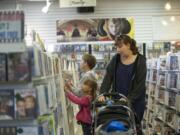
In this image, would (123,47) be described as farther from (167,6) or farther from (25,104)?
(167,6)

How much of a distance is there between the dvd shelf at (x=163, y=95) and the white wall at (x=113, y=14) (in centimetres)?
340

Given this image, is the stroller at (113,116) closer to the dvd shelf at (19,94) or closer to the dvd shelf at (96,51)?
the dvd shelf at (19,94)

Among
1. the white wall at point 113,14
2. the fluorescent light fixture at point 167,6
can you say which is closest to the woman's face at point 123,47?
the white wall at point 113,14

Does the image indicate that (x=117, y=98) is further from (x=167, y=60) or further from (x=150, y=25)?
(x=150, y=25)

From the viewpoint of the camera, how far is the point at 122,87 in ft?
16.0

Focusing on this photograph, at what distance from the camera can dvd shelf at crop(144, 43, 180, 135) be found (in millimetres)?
7816

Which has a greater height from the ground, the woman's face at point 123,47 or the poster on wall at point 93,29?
the poster on wall at point 93,29

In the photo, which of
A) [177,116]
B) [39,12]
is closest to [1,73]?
[177,116]

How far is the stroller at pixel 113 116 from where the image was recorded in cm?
359

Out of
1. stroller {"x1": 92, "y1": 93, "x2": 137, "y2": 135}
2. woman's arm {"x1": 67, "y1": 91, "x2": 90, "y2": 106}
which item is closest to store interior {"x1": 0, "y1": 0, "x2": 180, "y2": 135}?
woman's arm {"x1": 67, "y1": 91, "x2": 90, "y2": 106}

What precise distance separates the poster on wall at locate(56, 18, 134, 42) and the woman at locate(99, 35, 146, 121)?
6.99m

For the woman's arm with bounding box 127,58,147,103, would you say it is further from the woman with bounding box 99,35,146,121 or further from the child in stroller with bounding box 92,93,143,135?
the child in stroller with bounding box 92,93,143,135

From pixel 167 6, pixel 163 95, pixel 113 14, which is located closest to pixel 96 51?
pixel 163 95

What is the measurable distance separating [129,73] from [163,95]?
171 inches
